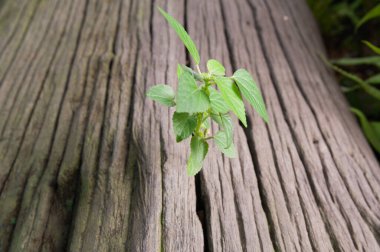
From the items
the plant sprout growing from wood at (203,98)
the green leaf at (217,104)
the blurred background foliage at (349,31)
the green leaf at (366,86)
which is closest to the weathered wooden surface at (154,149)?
the green leaf at (366,86)

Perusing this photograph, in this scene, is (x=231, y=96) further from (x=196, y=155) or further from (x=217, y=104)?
(x=196, y=155)

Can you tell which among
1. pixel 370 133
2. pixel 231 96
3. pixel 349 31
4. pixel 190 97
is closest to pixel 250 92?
pixel 231 96

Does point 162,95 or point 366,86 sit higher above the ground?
point 366,86

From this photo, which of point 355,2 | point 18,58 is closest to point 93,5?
point 18,58

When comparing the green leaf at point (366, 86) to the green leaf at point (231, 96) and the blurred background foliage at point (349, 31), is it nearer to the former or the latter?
the blurred background foliage at point (349, 31)

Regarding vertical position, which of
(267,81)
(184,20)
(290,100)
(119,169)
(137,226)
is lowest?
(137,226)

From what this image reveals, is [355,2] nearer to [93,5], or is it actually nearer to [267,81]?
[267,81]
